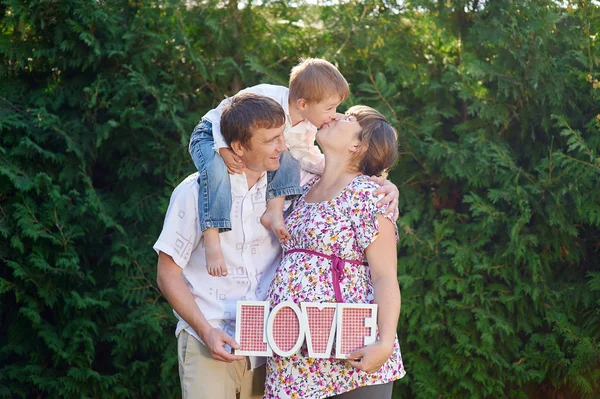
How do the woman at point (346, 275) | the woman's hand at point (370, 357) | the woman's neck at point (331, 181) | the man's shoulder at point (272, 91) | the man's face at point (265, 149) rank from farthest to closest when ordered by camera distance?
the man's shoulder at point (272, 91) → the woman's neck at point (331, 181) → the man's face at point (265, 149) → the woman at point (346, 275) → the woman's hand at point (370, 357)

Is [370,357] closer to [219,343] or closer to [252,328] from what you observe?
[252,328]

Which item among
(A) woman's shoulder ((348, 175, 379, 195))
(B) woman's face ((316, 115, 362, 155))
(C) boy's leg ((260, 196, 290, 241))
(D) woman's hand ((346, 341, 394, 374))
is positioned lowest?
(D) woman's hand ((346, 341, 394, 374))

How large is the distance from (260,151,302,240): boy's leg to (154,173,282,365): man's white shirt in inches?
1.3

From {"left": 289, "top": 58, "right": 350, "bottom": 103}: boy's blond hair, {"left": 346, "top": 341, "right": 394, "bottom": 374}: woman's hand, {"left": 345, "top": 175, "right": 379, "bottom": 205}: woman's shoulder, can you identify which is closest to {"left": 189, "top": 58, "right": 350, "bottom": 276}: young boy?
{"left": 289, "top": 58, "right": 350, "bottom": 103}: boy's blond hair

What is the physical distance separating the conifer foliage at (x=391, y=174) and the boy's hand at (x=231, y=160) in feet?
6.02

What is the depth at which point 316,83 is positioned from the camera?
10.3 feet

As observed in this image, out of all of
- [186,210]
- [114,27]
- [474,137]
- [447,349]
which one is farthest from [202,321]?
[114,27]

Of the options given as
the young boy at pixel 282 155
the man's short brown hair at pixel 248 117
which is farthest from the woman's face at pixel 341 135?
the man's short brown hair at pixel 248 117

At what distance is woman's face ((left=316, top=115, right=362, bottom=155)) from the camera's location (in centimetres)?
287

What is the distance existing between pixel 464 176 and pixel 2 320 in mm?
2958

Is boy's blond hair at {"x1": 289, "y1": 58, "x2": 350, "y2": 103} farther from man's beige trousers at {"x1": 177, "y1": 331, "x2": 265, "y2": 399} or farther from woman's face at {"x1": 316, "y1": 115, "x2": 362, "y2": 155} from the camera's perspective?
man's beige trousers at {"x1": 177, "y1": 331, "x2": 265, "y2": 399}

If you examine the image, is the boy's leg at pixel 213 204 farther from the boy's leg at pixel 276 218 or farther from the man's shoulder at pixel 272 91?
the man's shoulder at pixel 272 91

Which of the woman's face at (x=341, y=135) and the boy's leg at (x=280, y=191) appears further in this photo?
the woman's face at (x=341, y=135)

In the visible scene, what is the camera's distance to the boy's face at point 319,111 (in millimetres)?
3105
